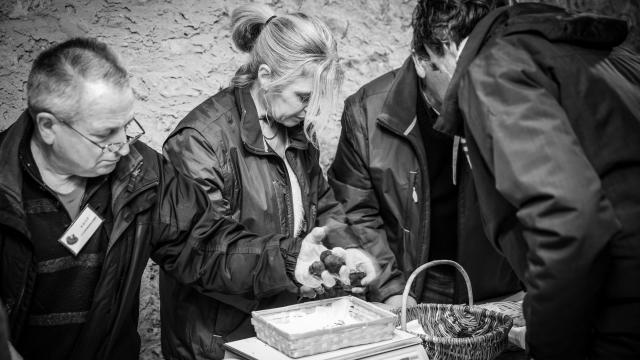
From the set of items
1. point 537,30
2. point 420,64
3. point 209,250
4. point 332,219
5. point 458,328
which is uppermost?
point 537,30

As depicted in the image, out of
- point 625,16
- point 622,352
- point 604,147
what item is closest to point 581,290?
point 622,352

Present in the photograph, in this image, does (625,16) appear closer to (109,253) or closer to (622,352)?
(622,352)

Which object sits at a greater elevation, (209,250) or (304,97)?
(304,97)

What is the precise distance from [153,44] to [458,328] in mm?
2069

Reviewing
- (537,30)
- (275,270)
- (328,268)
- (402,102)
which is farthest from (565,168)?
(402,102)

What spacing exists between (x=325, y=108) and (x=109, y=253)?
1.06 meters

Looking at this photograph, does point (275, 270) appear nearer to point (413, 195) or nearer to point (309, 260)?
point (309, 260)

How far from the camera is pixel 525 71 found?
1555 mm

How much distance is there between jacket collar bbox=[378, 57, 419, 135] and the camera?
2.84m

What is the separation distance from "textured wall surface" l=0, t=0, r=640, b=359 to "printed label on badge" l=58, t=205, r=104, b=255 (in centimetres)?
101

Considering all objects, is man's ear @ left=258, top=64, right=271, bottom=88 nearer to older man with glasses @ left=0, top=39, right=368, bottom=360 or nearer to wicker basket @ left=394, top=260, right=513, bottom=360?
older man with glasses @ left=0, top=39, right=368, bottom=360

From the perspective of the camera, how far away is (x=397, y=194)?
282cm

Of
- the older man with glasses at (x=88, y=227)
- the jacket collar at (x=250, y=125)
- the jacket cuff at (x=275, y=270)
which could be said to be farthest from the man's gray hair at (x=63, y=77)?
the jacket cuff at (x=275, y=270)

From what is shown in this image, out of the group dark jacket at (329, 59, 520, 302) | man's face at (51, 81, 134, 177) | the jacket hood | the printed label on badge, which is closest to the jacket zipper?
dark jacket at (329, 59, 520, 302)
